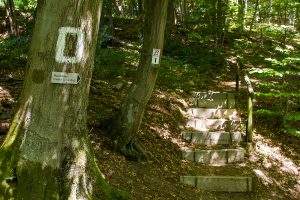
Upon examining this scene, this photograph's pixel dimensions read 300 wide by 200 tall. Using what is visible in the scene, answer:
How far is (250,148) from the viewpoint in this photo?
790 centimetres

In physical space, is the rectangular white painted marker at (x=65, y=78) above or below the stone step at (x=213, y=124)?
above

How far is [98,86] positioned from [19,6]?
1184 cm

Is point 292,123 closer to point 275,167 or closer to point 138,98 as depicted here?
point 275,167

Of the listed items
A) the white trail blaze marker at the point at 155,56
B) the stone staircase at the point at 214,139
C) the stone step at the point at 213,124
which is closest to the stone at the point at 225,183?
the stone staircase at the point at 214,139

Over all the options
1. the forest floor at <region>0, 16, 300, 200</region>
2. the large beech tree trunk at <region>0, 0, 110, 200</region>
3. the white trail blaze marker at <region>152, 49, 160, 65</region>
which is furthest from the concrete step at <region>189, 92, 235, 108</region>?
the large beech tree trunk at <region>0, 0, 110, 200</region>

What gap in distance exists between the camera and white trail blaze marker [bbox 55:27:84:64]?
11.4 ft

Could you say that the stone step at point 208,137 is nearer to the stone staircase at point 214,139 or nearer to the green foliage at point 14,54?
the stone staircase at point 214,139

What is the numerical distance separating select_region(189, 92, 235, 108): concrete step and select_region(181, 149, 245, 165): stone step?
217 centimetres

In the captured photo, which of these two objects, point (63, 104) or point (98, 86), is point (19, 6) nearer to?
point (98, 86)

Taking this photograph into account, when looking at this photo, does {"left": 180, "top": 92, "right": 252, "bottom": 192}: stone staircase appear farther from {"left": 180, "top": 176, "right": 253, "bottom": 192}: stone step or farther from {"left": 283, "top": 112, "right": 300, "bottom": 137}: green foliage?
{"left": 283, "top": 112, "right": 300, "bottom": 137}: green foliage

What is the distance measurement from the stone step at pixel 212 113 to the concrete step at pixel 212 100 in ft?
1.10

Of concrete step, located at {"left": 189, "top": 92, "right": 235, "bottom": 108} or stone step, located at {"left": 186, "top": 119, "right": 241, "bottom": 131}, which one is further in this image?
concrete step, located at {"left": 189, "top": 92, "right": 235, "bottom": 108}

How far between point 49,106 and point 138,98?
288 cm

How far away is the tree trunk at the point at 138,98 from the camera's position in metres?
6.16
